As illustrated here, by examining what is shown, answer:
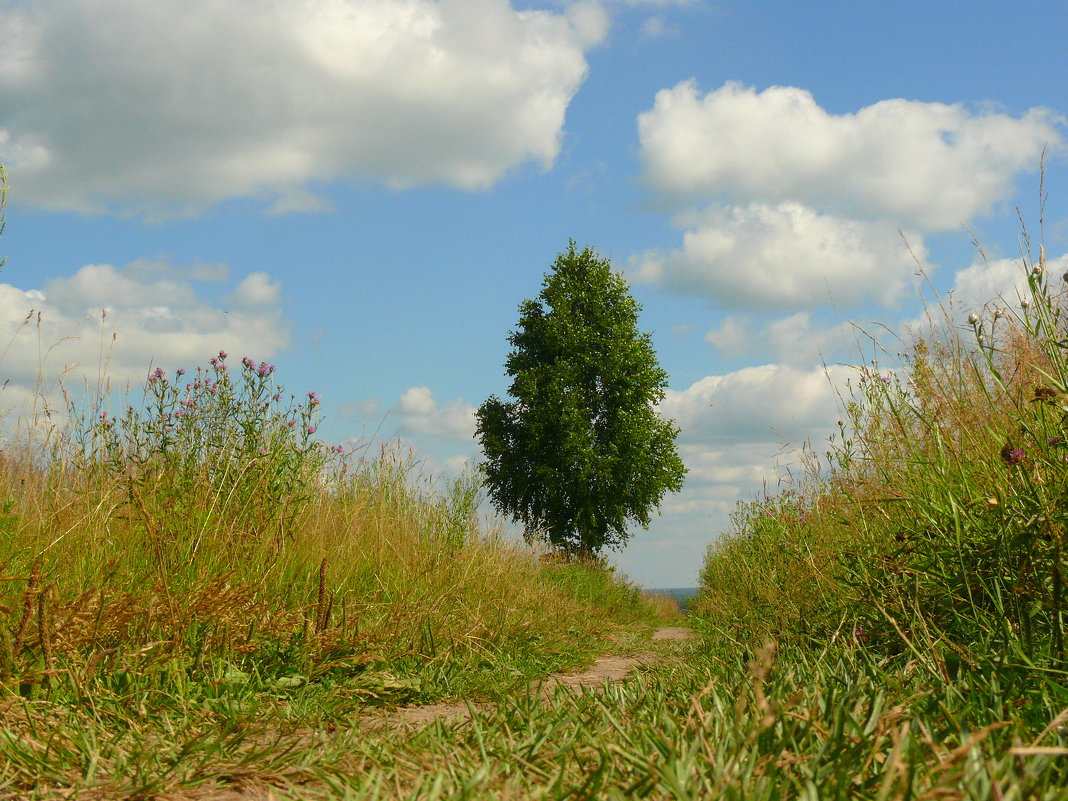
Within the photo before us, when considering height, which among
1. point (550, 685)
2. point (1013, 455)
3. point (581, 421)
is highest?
point (581, 421)

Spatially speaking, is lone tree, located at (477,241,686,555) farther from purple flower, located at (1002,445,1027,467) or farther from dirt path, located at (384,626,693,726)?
purple flower, located at (1002,445,1027,467)

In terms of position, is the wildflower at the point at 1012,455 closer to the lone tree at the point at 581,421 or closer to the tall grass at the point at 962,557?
the tall grass at the point at 962,557

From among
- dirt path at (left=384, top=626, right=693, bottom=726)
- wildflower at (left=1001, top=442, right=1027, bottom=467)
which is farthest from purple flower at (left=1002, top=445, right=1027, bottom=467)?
dirt path at (left=384, top=626, right=693, bottom=726)

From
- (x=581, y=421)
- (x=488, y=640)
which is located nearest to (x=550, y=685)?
(x=488, y=640)

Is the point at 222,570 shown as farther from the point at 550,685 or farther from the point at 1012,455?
the point at 1012,455

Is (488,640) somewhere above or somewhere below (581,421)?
below

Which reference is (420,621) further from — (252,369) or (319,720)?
(252,369)

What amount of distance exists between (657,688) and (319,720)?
1256mm

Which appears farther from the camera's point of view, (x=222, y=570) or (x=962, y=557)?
(x=222, y=570)

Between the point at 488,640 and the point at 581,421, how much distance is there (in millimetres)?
14050

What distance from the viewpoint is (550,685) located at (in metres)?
4.22

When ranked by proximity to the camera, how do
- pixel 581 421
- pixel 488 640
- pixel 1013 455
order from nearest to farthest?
1. pixel 1013 455
2. pixel 488 640
3. pixel 581 421

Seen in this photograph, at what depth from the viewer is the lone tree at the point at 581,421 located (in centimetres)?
1919

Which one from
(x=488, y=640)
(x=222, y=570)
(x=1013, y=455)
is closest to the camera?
(x=1013, y=455)
